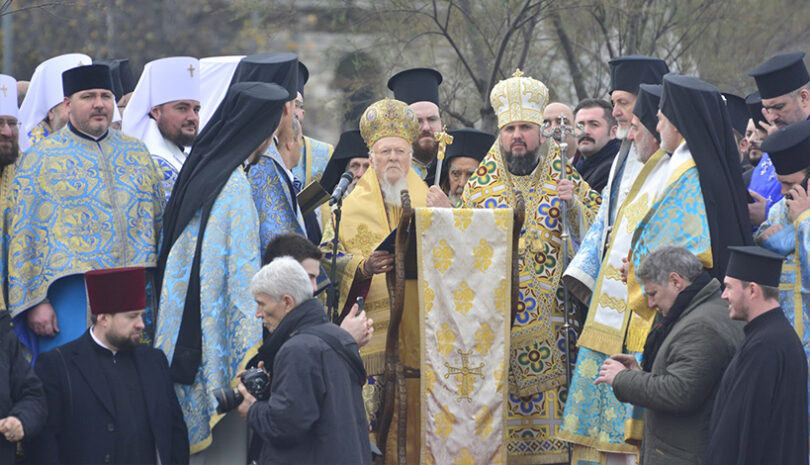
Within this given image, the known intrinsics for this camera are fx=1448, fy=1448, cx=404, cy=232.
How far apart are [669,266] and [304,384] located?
6.81ft

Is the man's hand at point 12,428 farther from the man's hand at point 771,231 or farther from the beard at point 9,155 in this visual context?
the man's hand at point 771,231

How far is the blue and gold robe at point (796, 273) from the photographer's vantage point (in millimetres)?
7988

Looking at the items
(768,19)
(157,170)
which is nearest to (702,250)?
(157,170)

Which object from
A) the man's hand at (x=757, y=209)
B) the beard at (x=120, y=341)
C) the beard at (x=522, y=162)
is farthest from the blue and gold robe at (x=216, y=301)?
the man's hand at (x=757, y=209)

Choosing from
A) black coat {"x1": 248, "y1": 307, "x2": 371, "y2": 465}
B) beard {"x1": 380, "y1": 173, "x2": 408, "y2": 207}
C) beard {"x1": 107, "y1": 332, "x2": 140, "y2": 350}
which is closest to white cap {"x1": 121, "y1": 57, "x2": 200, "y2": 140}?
beard {"x1": 380, "y1": 173, "x2": 408, "y2": 207}

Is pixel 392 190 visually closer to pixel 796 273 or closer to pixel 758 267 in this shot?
pixel 796 273

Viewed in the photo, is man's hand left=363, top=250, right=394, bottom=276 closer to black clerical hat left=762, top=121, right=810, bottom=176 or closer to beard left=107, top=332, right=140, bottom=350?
beard left=107, top=332, right=140, bottom=350

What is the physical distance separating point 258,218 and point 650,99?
246cm

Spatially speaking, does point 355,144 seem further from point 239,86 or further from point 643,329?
point 643,329

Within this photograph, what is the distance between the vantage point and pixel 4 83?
340 inches

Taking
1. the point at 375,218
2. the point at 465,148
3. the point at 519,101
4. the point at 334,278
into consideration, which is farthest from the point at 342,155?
the point at 334,278

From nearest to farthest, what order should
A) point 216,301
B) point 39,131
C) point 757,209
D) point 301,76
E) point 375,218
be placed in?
point 216,301 → point 757,209 → point 375,218 → point 39,131 → point 301,76

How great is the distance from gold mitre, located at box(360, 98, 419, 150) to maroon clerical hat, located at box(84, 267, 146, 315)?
224cm

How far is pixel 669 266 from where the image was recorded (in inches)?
293
